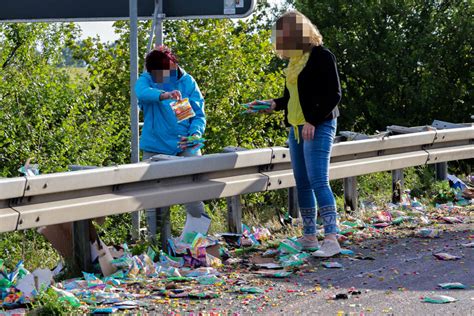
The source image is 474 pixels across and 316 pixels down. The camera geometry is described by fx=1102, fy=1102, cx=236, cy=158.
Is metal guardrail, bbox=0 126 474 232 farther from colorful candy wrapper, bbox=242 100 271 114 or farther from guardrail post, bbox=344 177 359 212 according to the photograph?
colorful candy wrapper, bbox=242 100 271 114

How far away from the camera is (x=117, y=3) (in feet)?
32.0

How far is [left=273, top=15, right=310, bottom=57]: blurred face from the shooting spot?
805 centimetres

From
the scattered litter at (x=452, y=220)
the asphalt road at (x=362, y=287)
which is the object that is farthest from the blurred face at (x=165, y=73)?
the scattered litter at (x=452, y=220)

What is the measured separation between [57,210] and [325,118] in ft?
7.17

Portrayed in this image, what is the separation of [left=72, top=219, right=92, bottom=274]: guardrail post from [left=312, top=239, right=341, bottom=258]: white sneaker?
166 cm

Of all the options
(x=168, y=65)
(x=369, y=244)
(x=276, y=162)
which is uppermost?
(x=168, y=65)

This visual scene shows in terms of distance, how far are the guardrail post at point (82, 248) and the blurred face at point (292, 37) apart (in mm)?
1948

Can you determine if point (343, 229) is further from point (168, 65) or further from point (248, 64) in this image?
point (248, 64)

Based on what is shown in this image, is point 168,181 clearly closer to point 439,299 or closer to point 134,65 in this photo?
point 134,65

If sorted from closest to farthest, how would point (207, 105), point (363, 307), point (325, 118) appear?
point (363, 307), point (325, 118), point (207, 105)

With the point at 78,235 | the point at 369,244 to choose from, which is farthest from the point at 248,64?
the point at 78,235

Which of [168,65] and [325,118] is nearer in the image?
[325,118]

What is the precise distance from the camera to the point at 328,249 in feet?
Answer: 26.2

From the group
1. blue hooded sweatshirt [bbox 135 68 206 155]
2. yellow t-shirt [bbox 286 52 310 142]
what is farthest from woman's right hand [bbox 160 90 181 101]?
yellow t-shirt [bbox 286 52 310 142]
